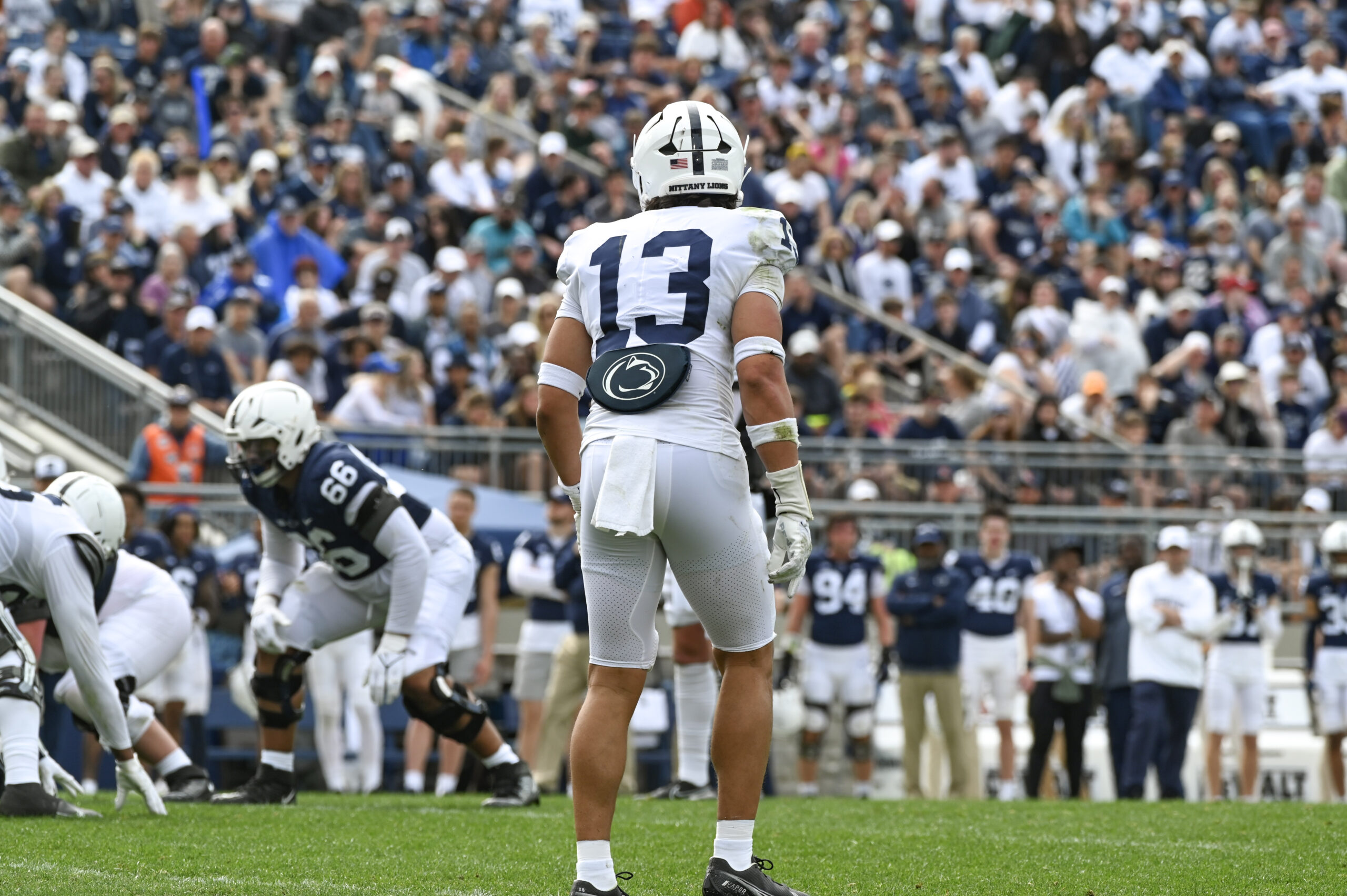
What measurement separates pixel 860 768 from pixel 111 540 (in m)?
5.81

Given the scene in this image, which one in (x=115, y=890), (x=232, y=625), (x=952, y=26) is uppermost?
(x=952, y=26)

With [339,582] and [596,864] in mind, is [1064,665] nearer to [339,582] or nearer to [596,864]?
[339,582]

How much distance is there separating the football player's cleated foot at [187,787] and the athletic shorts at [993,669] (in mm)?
5558

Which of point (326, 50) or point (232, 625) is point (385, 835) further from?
point (326, 50)

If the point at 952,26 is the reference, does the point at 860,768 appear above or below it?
below

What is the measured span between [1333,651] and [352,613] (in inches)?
273

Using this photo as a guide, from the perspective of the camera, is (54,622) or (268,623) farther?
(268,623)

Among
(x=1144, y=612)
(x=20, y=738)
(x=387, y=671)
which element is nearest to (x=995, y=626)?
(x=1144, y=612)

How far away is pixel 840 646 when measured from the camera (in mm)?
12078

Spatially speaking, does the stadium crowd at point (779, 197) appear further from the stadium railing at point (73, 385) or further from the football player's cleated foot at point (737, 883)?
the football player's cleated foot at point (737, 883)

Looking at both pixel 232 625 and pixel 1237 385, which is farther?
pixel 1237 385

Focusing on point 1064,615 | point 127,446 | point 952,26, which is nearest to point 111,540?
point 127,446

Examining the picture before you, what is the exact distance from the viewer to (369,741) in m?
11.1

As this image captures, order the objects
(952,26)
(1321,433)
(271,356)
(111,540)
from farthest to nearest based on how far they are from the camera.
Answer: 1. (952,26)
2. (1321,433)
3. (271,356)
4. (111,540)
